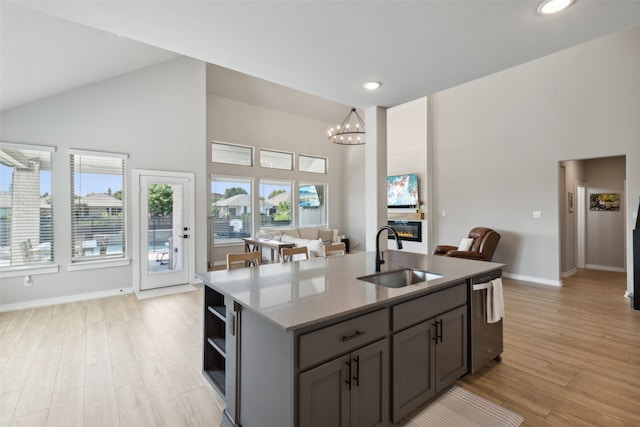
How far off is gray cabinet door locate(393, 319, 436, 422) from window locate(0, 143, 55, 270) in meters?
5.21

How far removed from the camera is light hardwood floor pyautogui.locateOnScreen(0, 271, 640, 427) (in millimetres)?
2037

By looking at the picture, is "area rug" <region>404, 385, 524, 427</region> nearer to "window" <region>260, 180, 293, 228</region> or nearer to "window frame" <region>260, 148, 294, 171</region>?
"window" <region>260, 180, 293, 228</region>

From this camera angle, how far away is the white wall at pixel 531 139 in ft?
15.2

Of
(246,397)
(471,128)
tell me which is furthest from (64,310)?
(471,128)

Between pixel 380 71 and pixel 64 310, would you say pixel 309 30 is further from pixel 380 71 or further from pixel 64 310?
pixel 64 310

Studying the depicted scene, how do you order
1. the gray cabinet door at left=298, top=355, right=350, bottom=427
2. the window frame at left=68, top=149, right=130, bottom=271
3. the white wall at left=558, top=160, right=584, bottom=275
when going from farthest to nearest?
the white wall at left=558, top=160, right=584, bottom=275 → the window frame at left=68, top=149, right=130, bottom=271 → the gray cabinet door at left=298, top=355, right=350, bottom=427

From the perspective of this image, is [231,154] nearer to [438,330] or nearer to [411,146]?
[411,146]

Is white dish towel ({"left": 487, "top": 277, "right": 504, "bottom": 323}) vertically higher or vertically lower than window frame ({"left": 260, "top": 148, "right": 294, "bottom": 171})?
lower

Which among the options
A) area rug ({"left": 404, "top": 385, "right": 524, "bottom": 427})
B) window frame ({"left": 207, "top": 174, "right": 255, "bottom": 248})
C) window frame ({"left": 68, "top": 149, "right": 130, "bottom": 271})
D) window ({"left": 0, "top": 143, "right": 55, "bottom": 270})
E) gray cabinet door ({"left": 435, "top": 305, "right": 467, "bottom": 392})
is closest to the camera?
area rug ({"left": 404, "top": 385, "right": 524, "bottom": 427})

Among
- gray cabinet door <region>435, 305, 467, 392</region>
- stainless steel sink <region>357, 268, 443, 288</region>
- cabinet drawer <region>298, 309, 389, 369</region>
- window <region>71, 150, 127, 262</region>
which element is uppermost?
window <region>71, 150, 127, 262</region>

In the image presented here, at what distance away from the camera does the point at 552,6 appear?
5.52ft

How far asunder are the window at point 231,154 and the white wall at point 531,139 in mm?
4878

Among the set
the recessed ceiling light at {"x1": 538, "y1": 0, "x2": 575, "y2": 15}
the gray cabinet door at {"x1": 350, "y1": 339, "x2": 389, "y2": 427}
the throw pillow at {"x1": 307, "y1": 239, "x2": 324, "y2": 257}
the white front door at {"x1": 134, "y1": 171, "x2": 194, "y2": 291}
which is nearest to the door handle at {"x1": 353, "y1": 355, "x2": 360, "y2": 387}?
the gray cabinet door at {"x1": 350, "y1": 339, "x2": 389, "y2": 427}

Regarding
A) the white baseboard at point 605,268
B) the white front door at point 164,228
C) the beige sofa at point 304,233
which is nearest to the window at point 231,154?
the beige sofa at point 304,233
